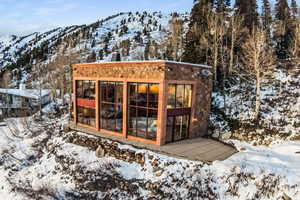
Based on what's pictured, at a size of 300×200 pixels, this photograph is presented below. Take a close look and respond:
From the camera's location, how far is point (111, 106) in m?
15.7

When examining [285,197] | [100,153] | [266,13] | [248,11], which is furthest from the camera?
[266,13]

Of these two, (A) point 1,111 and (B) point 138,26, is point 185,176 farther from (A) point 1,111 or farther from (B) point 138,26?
(B) point 138,26

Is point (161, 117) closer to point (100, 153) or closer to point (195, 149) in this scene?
point (195, 149)

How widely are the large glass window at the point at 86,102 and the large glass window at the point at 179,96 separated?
22.5 ft

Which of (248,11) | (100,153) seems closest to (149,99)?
(100,153)

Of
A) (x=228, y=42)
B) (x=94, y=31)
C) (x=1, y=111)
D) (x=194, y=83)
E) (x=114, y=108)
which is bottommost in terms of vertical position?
(x=1, y=111)

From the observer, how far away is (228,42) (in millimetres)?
25203

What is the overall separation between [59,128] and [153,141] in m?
11.3

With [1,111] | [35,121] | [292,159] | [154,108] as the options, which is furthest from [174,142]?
[1,111]

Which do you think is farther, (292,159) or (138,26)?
(138,26)

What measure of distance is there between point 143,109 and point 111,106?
325 cm

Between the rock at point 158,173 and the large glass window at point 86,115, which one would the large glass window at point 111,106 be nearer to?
the large glass window at point 86,115

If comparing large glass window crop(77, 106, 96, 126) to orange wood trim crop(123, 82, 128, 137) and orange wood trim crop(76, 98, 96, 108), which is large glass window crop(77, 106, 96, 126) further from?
orange wood trim crop(123, 82, 128, 137)

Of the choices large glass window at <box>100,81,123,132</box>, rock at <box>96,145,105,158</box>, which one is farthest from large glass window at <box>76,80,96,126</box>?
rock at <box>96,145,105,158</box>
